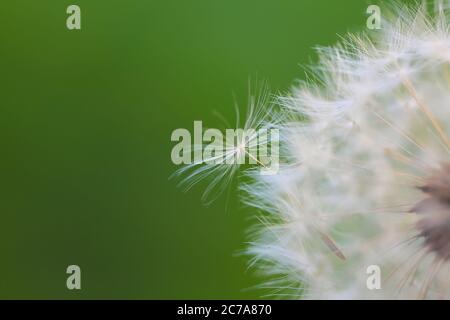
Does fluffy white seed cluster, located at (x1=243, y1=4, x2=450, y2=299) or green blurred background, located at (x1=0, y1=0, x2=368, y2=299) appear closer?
fluffy white seed cluster, located at (x1=243, y1=4, x2=450, y2=299)

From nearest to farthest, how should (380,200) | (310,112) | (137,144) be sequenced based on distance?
(380,200), (310,112), (137,144)

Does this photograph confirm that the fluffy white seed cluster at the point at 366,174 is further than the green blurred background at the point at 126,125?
No

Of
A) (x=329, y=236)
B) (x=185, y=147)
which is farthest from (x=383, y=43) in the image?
(x=185, y=147)

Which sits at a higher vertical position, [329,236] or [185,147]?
[185,147]

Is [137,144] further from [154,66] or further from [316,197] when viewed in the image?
[316,197]
